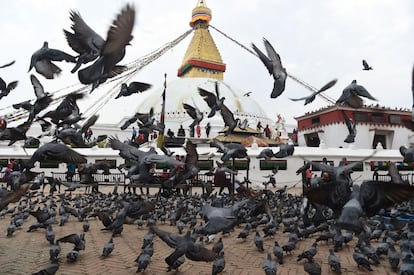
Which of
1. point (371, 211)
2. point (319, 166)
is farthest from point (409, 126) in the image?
point (371, 211)

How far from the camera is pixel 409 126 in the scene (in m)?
Result: 6.62

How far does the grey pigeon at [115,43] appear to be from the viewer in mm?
3523

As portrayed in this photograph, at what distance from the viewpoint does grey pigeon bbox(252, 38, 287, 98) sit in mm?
6359

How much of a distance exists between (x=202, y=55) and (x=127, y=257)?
176ft

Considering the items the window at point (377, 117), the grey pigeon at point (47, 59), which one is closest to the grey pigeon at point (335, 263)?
the grey pigeon at point (47, 59)

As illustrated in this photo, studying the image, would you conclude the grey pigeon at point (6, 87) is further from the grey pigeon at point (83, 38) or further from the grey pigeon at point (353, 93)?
the grey pigeon at point (353, 93)

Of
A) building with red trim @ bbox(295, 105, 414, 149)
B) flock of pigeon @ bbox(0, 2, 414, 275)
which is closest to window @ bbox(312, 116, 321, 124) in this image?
building with red trim @ bbox(295, 105, 414, 149)

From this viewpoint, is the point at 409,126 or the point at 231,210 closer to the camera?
the point at 231,210

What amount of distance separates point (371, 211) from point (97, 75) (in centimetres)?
349

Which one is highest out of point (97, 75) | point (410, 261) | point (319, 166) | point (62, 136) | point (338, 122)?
point (338, 122)

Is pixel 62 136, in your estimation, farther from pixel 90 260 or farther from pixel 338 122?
pixel 338 122

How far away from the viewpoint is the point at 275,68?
6.44m

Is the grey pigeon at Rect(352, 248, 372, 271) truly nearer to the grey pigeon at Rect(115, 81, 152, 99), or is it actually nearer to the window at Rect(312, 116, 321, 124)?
the grey pigeon at Rect(115, 81, 152, 99)

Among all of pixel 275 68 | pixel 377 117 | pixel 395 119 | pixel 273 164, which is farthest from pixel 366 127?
pixel 275 68
